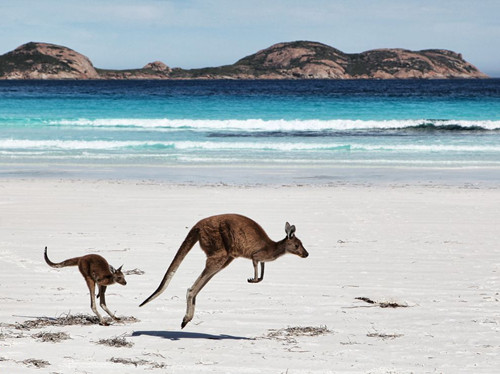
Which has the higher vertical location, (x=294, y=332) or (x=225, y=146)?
(x=225, y=146)

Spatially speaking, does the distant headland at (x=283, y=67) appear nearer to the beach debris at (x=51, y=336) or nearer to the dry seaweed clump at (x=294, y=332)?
the beach debris at (x=51, y=336)

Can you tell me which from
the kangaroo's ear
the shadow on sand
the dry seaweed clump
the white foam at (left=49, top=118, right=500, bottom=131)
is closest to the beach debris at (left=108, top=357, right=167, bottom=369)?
the shadow on sand

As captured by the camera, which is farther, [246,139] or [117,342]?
[246,139]

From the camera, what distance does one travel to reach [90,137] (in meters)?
30.1

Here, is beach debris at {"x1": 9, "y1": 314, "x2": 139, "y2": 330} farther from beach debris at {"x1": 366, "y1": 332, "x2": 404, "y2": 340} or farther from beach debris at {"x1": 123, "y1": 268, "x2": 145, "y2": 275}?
beach debris at {"x1": 366, "y1": 332, "x2": 404, "y2": 340}

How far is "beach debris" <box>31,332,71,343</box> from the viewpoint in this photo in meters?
5.41

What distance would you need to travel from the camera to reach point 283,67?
180625mm

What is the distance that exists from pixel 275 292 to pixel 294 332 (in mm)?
1384

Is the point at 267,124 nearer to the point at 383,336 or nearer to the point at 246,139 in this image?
the point at 246,139

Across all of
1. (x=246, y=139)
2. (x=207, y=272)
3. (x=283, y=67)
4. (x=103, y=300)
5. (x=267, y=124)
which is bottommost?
(x=103, y=300)

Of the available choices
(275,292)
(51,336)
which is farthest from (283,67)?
(51,336)

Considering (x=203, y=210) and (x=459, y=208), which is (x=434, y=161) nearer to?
(x=459, y=208)

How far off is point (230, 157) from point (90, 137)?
9.47 m

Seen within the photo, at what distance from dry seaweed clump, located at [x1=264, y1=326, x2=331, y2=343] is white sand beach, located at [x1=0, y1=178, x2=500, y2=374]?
0.02 meters
